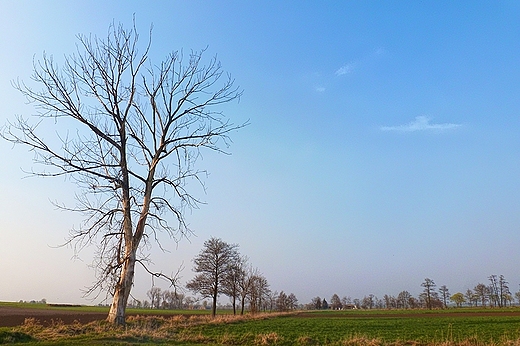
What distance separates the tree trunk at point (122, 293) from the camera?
52.6 feet

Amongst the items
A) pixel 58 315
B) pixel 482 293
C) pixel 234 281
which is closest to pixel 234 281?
pixel 234 281

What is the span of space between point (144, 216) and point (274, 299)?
242ft

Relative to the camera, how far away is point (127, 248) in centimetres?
1681

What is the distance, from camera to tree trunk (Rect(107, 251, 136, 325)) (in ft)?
52.6

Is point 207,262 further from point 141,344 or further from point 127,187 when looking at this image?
point 141,344

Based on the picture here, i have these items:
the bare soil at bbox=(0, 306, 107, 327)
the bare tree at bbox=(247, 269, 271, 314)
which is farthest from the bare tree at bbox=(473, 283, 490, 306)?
the bare soil at bbox=(0, 306, 107, 327)

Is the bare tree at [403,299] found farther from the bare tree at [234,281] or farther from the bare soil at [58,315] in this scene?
the bare tree at [234,281]

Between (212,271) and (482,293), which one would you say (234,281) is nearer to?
(212,271)

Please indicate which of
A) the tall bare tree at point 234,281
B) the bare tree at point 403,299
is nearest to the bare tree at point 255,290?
the tall bare tree at point 234,281

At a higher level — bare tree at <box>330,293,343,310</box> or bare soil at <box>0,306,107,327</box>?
bare soil at <box>0,306,107,327</box>

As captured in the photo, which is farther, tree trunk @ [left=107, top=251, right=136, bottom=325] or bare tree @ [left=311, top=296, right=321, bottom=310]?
bare tree @ [left=311, top=296, right=321, bottom=310]

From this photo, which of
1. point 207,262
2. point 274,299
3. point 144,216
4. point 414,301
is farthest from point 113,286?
point 414,301

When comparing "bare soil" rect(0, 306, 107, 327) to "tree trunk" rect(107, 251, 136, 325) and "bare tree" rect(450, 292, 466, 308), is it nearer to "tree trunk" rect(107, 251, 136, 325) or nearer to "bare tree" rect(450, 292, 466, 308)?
"tree trunk" rect(107, 251, 136, 325)

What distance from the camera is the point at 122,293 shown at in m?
16.2
